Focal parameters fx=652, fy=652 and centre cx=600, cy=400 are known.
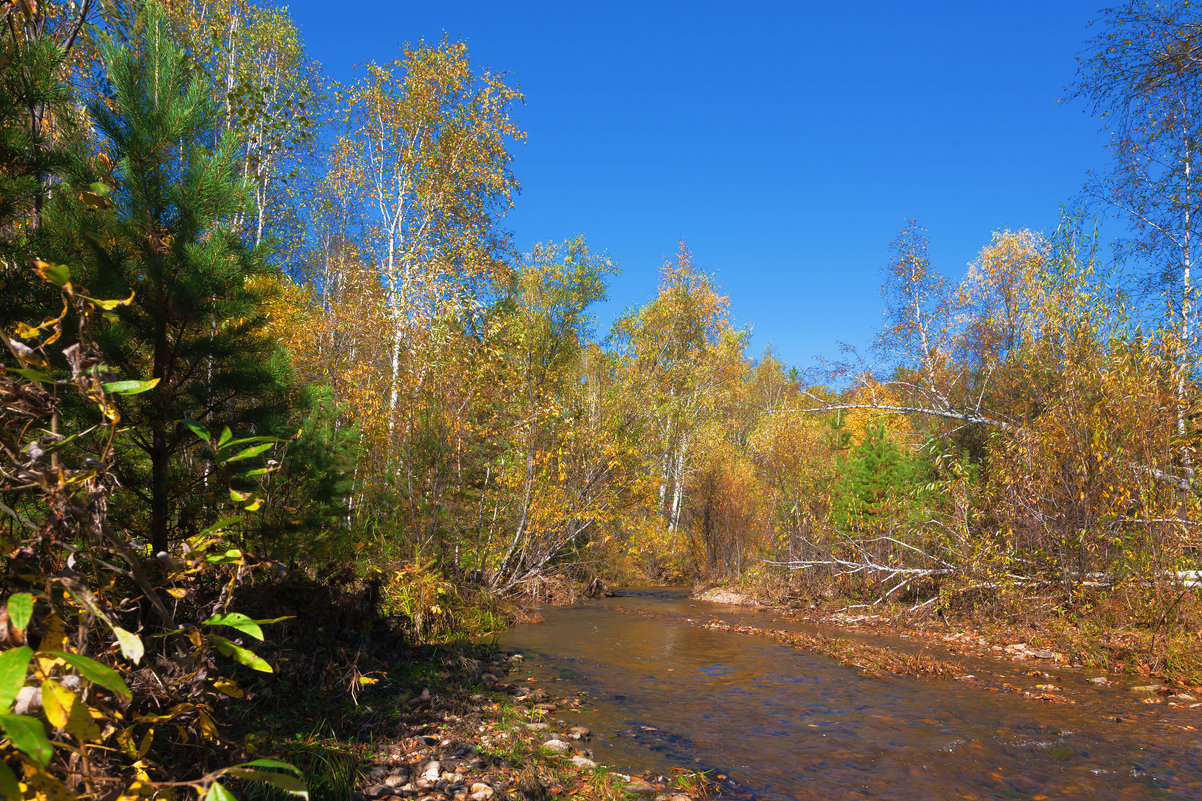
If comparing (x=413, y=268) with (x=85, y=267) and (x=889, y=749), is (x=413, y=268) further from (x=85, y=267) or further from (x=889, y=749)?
(x=889, y=749)

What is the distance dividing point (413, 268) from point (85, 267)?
35.9 ft

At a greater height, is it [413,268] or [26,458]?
Answer: [413,268]

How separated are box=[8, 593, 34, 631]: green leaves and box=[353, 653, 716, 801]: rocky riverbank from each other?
2845mm

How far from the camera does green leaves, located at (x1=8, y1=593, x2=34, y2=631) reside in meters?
1.07

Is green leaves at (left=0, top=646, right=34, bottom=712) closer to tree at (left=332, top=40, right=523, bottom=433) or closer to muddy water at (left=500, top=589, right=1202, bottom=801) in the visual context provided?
muddy water at (left=500, top=589, right=1202, bottom=801)

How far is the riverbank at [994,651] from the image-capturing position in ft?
24.6

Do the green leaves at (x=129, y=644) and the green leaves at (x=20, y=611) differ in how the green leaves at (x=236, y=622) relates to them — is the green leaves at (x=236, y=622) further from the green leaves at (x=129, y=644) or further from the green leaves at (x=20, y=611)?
the green leaves at (x=20, y=611)

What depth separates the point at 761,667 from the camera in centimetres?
881

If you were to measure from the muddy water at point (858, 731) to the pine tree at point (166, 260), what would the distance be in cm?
385

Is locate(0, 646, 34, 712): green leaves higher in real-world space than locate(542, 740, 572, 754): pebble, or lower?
higher

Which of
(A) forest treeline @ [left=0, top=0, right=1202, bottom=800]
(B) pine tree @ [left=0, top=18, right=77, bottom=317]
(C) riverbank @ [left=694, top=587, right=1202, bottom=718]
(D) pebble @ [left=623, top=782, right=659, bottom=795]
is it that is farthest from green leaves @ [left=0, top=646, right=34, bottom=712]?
(C) riverbank @ [left=694, top=587, right=1202, bottom=718]

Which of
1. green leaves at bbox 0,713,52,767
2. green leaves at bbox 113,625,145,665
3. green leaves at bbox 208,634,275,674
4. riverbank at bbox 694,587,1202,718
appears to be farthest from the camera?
riverbank at bbox 694,587,1202,718

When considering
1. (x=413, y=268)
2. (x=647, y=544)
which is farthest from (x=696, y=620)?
(x=413, y=268)

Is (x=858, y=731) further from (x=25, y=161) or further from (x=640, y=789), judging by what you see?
(x=25, y=161)
